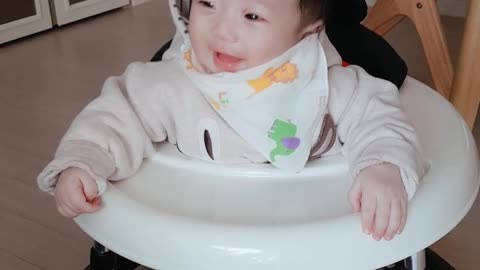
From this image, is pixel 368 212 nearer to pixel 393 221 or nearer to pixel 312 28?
pixel 393 221

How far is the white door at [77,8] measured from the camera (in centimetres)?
211

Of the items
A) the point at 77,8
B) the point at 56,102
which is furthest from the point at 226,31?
the point at 77,8

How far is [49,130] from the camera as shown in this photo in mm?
1410

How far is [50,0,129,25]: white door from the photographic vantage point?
2105mm

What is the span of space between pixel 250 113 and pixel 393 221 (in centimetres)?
18

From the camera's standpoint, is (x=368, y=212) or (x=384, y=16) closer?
(x=368, y=212)

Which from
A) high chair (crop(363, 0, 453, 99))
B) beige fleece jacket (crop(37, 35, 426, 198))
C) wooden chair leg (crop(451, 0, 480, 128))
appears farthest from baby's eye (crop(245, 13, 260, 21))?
high chair (crop(363, 0, 453, 99))

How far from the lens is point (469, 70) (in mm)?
1049

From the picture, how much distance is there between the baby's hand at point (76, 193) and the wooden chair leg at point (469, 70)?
26.8 inches

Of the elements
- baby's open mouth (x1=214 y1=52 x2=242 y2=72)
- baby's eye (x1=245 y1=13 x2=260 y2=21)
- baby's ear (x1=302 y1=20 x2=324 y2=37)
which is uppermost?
baby's eye (x1=245 y1=13 x2=260 y2=21)

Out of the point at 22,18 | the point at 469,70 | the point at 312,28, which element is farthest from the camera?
the point at 22,18

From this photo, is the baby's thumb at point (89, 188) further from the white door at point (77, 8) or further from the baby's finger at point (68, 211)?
the white door at point (77, 8)

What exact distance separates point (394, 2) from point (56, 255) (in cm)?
75

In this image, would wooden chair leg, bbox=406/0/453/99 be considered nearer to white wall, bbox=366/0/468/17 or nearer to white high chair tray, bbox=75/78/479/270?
white high chair tray, bbox=75/78/479/270
